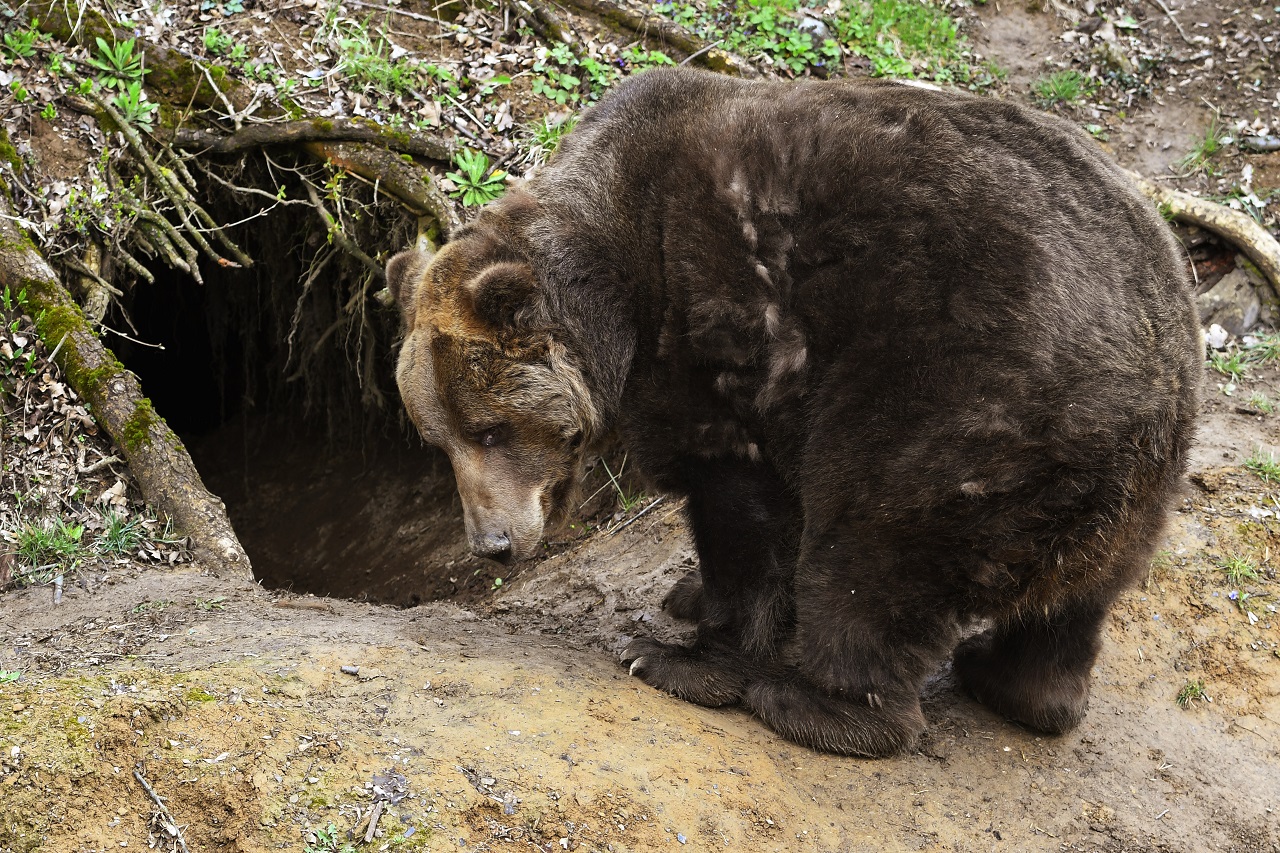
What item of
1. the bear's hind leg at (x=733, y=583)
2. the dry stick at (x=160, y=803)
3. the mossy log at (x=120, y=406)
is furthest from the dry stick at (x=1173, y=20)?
the dry stick at (x=160, y=803)

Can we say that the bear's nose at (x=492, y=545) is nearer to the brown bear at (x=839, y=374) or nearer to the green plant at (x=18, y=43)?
the brown bear at (x=839, y=374)

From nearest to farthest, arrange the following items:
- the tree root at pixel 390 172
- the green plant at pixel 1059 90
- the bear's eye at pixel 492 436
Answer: the bear's eye at pixel 492 436 < the tree root at pixel 390 172 < the green plant at pixel 1059 90

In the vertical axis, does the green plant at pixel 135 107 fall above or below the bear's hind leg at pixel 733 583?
above

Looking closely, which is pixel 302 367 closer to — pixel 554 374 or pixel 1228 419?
pixel 554 374

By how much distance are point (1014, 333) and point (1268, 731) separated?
2.40 m

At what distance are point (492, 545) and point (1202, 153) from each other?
6184 millimetres

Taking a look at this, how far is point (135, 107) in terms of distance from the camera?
6.04 m

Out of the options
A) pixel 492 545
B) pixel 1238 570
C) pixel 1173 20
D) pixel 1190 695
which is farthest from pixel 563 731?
pixel 1173 20

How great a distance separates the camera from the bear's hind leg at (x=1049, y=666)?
422cm

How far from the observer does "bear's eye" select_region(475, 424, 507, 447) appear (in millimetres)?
4445

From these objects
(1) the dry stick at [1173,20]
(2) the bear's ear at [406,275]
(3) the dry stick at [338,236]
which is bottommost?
(3) the dry stick at [338,236]

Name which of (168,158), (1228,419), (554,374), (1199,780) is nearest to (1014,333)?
(554,374)

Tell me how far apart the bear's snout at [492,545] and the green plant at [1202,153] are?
5.96 m

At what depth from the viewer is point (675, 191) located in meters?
4.20
